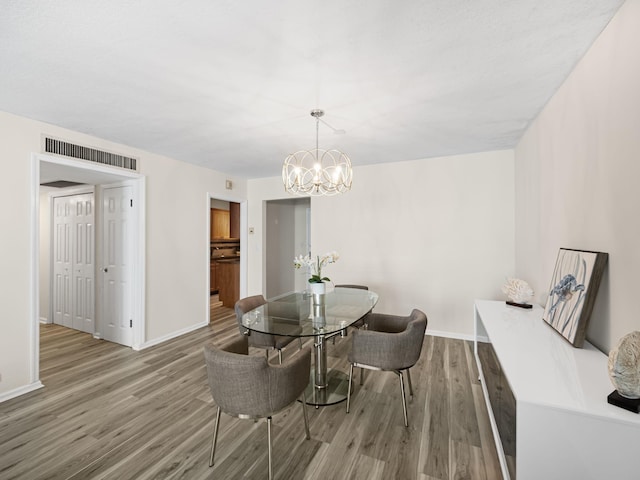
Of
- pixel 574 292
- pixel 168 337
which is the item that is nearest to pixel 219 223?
pixel 168 337

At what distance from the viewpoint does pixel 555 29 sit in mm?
1592

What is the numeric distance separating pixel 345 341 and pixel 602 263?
9.59 ft

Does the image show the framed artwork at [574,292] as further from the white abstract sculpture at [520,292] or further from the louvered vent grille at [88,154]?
the louvered vent grille at [88,154]

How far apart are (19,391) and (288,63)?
141 inches

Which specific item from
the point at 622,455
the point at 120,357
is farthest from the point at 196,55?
the point at 120,357

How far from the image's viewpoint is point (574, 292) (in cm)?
176

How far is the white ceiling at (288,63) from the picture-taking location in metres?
1.46

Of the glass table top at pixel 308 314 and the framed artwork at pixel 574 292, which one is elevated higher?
the framed artwork at pixel 574 292

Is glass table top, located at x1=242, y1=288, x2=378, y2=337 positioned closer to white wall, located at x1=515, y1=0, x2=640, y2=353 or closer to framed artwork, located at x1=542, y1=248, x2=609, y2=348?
framed artwork, located at x1=542, y1=248, x2=609, y2=348

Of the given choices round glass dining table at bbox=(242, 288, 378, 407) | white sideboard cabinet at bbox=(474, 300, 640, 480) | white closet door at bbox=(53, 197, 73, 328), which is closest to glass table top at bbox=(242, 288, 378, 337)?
round glass dining table at bbox=(242, 288, 378, 407)

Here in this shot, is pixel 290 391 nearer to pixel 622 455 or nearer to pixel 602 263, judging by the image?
pixel 622 455

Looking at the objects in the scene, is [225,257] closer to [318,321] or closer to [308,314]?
[308,314]

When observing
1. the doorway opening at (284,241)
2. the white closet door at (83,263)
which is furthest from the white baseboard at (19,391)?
the doorway opening at (284,241)

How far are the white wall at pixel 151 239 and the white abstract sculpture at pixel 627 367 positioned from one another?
13.6 feet
